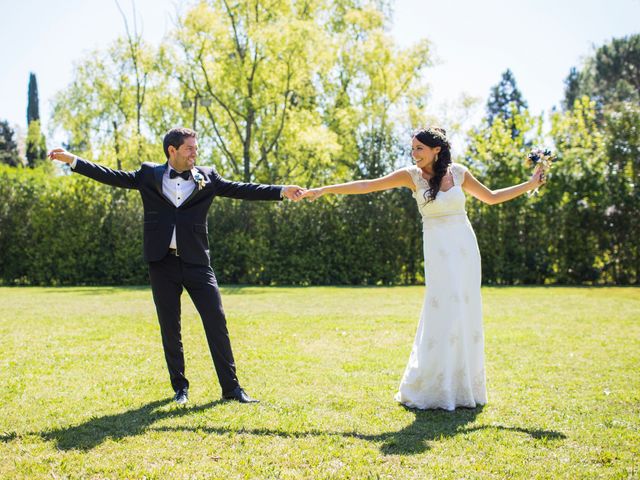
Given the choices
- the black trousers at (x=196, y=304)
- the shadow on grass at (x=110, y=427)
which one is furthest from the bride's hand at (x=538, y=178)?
the shadow on grass at (x=110, y=427)

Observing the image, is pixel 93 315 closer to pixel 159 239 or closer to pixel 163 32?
pixel 159 239

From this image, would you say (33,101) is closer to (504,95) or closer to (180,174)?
(504,95)

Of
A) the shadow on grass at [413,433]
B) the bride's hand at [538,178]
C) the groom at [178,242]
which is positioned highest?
the bride's hand at [538,178]

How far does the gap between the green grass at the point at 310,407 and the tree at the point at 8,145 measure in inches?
1771

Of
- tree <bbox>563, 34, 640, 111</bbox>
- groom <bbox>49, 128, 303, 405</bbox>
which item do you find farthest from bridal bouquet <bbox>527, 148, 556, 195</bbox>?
tree <bbox>563, 34, 640, 111</bbox>

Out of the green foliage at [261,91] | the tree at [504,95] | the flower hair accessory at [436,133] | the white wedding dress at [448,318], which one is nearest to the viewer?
the white wedding dress at [448,318]

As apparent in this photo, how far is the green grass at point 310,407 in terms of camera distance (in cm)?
409

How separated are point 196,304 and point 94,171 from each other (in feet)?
4.84

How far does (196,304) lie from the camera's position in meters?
5.75

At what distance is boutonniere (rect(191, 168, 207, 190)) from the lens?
18.4ft

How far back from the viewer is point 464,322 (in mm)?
5590

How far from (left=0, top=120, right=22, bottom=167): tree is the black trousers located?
50.4 meters

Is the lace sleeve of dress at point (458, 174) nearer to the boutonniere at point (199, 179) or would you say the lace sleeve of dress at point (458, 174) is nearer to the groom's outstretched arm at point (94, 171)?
the boutonniere at point (199, 179)

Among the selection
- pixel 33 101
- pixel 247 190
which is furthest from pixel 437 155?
pixel 33 101
